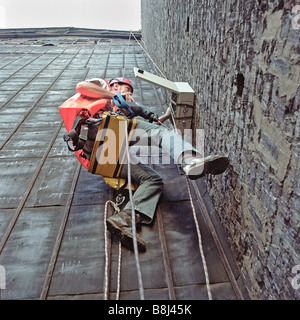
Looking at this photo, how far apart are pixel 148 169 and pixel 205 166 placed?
3.13ft

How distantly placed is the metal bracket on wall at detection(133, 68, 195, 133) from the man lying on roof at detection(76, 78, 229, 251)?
51 cm

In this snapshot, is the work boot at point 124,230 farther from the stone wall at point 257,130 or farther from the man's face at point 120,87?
the man's face at point 120,87

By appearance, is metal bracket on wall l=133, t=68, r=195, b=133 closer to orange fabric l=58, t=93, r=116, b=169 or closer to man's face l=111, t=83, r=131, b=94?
man's face l=111, t=83, r=131, b=94

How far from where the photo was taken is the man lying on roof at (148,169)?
234 centimetres

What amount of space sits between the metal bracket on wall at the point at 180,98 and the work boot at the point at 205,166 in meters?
1.37

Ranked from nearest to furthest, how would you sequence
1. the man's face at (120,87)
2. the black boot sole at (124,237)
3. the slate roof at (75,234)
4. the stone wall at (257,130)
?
1. the stone wall at (257,130)
2. the slate roof at (75,234)
3. the black boot sole at (124,237)
4. the man's face at (120,87)

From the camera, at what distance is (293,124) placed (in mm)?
1442

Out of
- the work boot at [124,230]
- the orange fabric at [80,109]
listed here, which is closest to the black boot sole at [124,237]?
the work boot at [124,230]

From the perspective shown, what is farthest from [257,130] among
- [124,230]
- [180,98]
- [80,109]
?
[80,109]

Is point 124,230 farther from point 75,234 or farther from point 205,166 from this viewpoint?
point 205,166

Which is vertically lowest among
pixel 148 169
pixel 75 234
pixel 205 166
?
pixel 75 234

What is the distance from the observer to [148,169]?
314 cm

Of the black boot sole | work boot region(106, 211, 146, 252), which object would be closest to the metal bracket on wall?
work boot region(106, 211, 146, 252)

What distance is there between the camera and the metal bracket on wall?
11.6 feet
